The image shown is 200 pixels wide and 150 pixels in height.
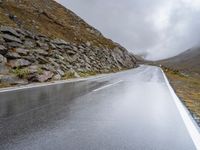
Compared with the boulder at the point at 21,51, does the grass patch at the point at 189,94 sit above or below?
below

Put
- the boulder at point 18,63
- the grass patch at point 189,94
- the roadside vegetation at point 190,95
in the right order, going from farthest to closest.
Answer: the boulder at point 18,63 < the grass patch at point 189,94 < the roadside vegetation at point 190,95

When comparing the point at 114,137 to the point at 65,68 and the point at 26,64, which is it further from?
the point at 65,68

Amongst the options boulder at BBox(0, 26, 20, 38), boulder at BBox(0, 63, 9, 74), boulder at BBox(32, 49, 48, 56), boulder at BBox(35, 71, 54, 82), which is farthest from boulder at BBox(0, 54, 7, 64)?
boulder at BBox(32, 49, 48, 56)

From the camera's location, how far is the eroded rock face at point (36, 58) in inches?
763

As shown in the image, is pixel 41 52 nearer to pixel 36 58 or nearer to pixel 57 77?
pixel 36 58

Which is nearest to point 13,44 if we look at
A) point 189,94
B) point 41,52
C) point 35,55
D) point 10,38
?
point 10,38

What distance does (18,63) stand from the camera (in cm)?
2028

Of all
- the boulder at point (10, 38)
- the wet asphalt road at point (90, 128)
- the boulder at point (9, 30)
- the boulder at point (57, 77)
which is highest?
the boulder at point (9, 30)

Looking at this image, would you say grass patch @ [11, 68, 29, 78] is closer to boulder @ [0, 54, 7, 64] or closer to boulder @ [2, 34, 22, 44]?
boulder @ [0, 54, 7, 64]

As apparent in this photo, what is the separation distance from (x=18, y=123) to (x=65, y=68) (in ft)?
68.3

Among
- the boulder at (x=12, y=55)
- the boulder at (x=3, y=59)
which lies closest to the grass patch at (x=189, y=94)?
the boulder at (x=3, y=59)

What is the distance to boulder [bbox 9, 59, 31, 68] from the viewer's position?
65.1 feet

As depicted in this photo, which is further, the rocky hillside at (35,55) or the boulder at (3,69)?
the rocky hillside at (35,55)

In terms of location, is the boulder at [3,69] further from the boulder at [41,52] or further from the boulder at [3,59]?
the boulder at [41,52]
